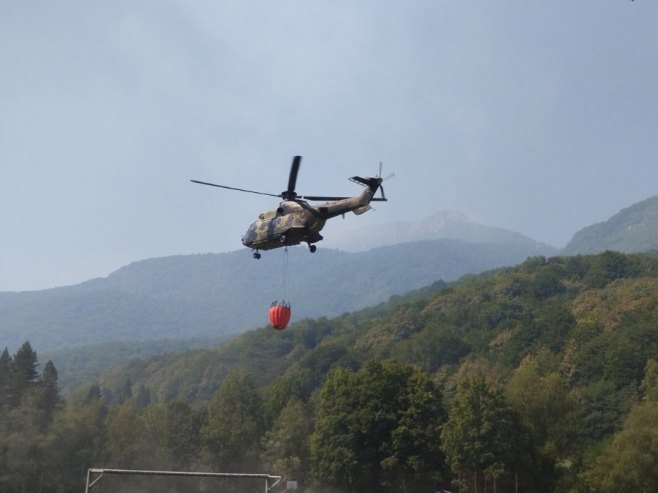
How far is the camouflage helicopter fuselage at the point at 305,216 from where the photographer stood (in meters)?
31.4

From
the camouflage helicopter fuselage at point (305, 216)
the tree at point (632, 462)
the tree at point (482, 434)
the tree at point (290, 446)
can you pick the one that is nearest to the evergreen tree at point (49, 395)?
the tree at point (290, 446)

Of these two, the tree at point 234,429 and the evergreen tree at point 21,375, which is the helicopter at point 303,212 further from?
the evergreen tree at point 21,375

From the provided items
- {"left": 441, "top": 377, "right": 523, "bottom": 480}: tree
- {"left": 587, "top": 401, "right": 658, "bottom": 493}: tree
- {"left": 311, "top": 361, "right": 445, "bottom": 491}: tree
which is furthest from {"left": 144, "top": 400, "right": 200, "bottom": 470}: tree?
{"left": 587, "top": 401, "right": 658, "bottom": 493}: tree

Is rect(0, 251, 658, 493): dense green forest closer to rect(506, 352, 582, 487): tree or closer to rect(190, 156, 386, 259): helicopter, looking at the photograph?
rect(506, 352, 582, 487): tree

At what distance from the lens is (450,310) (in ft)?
571

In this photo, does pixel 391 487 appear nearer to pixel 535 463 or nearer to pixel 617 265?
pixel 535 463

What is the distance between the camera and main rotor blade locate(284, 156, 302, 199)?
31.8 meters

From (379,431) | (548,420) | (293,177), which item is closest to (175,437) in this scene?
(379,431)

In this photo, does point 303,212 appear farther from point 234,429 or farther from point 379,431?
point 234,429

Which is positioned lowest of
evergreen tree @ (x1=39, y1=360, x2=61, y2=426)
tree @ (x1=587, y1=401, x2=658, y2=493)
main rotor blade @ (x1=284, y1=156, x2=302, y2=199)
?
tree @ (x1=587, y1=401, x2=658, y2=493)

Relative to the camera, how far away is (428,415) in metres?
68.1

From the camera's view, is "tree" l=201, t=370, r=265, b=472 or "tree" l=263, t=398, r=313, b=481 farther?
"tree" l=201, t=370, r=265, b=472

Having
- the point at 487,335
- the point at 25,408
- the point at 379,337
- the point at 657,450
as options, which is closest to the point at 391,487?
the point at 657,450

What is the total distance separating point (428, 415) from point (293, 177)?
41513 millimetres
